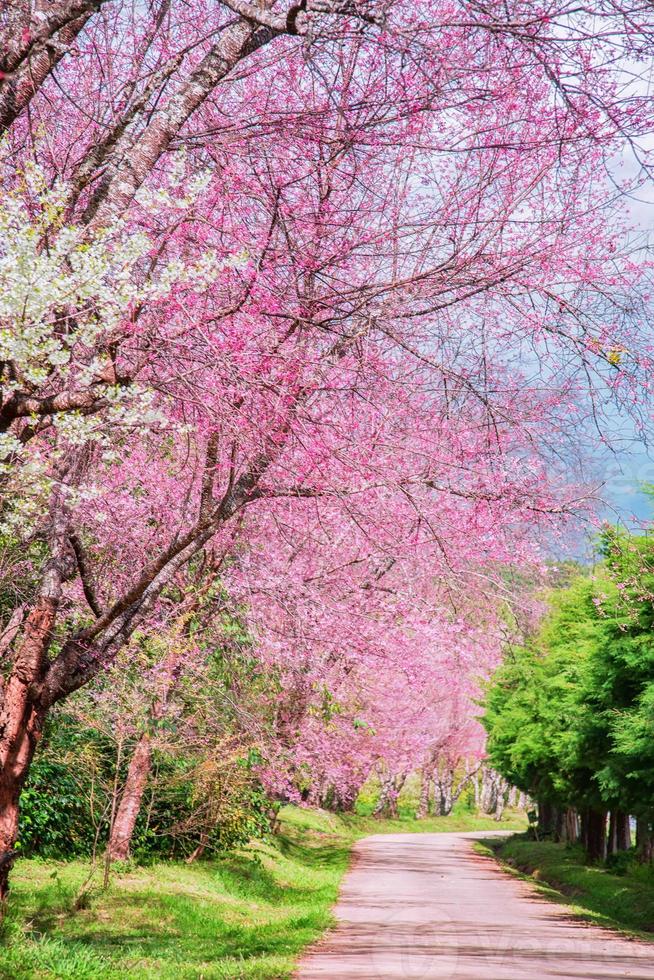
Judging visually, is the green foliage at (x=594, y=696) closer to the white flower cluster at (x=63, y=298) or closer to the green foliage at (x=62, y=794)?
the white flower cluster at (x=63, y=298)

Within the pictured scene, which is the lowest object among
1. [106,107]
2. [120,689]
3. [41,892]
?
[41,892]

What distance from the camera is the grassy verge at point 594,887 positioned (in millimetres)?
19219

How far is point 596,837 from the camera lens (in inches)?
1298

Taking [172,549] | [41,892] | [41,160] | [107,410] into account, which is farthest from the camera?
[41,892]

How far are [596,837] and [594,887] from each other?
9.02 meters

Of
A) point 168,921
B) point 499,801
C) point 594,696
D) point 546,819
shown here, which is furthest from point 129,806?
point 499,801

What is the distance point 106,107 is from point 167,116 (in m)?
1.75

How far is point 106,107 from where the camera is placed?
8.43m

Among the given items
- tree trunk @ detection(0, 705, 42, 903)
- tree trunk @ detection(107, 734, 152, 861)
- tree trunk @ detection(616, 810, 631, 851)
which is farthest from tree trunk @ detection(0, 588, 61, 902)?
tree trunk @ detection(616, 810, 631, 851)

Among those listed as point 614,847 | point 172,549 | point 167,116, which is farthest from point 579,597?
point 167,116

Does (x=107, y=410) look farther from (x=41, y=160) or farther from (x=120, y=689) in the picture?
(x=120, y=689)

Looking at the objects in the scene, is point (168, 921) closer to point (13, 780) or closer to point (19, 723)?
point (13, 780)

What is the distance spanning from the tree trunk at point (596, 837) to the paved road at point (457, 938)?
834 cm

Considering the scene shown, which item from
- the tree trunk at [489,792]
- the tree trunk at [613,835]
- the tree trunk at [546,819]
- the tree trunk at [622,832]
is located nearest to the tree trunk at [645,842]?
the tree trunk at [622,832]
